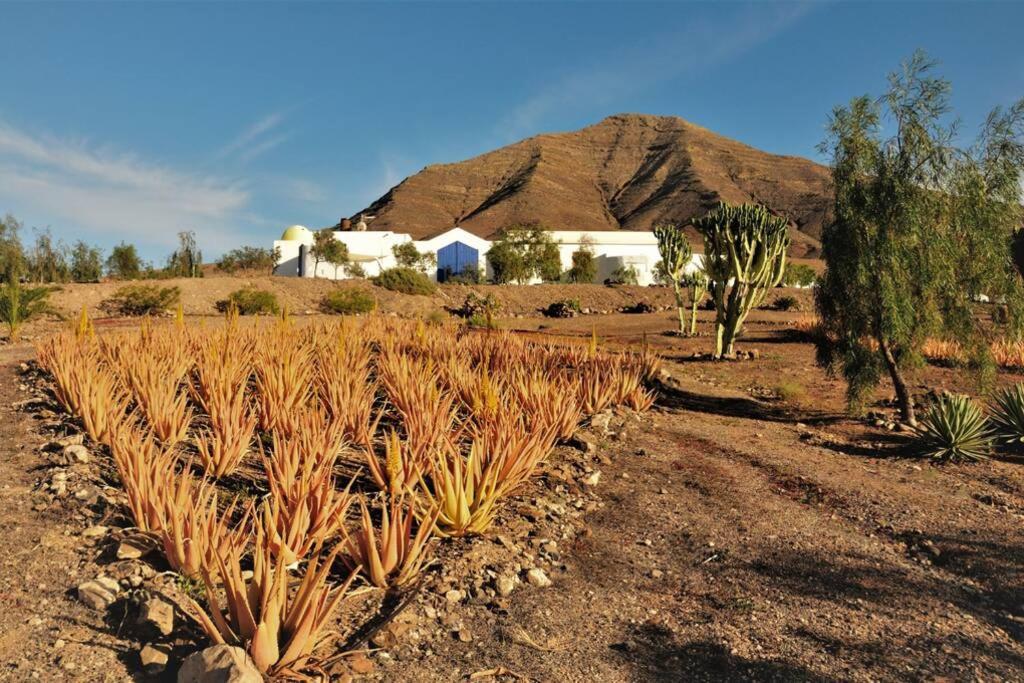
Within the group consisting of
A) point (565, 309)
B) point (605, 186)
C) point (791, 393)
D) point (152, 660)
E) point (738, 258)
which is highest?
point (605, 186)

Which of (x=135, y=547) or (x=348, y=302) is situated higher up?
(x=348, y=302)

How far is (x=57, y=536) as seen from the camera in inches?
161

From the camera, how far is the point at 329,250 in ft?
146

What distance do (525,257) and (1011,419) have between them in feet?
129

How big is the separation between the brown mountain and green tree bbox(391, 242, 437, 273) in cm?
3652

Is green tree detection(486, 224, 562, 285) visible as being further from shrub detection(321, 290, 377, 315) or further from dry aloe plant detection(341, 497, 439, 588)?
dry aloe plant detection(341, 497, 439, 588)

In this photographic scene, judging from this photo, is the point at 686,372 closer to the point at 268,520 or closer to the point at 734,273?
the point at 734,273

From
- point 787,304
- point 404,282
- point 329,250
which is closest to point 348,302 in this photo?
point 404,282

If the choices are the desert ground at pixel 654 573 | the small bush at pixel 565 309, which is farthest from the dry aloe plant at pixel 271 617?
the small bush at pixel 565 309

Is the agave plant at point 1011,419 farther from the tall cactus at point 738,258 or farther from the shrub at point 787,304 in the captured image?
the shrub at point 787,304

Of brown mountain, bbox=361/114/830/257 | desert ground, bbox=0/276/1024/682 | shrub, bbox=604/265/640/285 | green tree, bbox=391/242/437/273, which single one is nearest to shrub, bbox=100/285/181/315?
desert ground, bbox=0/276/1024/682

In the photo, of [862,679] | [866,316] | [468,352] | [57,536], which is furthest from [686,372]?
[57,536]

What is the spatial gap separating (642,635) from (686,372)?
10.6m

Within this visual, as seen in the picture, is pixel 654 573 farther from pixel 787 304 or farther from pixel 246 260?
pixel 246 260
